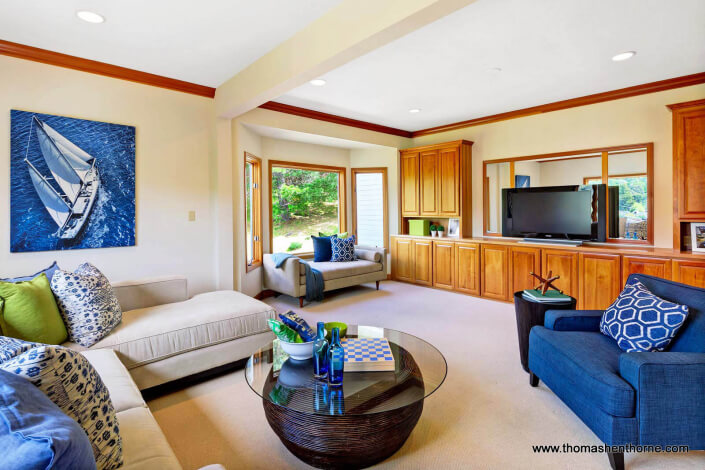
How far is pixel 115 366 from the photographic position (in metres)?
2.00

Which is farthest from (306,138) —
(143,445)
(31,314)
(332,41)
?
(143,445)

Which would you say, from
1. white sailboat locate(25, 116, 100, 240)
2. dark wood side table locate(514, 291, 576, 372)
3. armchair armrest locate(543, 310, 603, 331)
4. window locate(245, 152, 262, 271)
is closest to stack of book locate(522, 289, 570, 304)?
dark wood side table locate(514, 291, 576, 372)

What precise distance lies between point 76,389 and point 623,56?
4423 millimetres

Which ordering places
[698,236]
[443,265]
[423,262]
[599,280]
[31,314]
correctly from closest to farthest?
1. [31,314]
2. [698,236]
3. [599,280]
4. [443,265]
5. [423,262]

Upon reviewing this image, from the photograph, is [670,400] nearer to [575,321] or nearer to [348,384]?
[575,321]

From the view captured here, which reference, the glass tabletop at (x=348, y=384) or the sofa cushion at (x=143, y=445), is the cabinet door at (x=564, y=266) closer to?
the glass tabletop at (x=348, y=384)

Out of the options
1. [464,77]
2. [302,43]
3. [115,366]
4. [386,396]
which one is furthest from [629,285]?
[115,366]

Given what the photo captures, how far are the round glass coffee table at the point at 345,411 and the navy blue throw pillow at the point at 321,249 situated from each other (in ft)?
11.9

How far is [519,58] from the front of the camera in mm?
3258

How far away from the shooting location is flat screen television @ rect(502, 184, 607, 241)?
168 inches

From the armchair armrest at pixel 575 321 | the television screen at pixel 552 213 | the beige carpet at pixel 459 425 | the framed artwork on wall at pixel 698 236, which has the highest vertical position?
the television screen at pixel 552 213

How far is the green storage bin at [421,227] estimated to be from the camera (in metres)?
5.99

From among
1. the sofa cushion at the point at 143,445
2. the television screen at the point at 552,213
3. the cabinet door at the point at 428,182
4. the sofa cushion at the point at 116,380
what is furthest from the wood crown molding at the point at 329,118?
the sofa cushion at the point at 143,445

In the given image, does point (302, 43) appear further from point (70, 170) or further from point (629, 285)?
point (629, 285)
